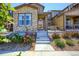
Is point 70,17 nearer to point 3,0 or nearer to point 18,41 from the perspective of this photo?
point 18,41

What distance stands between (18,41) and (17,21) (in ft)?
9.25

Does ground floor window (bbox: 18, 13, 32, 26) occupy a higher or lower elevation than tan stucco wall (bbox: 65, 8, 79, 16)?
lower

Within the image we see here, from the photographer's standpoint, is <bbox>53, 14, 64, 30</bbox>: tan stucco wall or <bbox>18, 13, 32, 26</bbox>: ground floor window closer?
<bbox>18, 13, 32, 26</bbox>: ground floor window

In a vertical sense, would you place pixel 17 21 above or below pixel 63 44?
above

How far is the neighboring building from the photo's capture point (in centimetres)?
1498

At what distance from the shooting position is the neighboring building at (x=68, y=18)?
14977mm

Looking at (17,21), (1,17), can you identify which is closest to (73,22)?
(17,21)

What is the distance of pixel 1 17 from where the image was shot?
11.2 ft

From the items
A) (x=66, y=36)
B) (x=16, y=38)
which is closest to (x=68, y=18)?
(x=66, y=36)

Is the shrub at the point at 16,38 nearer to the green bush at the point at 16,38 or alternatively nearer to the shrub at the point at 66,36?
the green bush at the point at 16,38

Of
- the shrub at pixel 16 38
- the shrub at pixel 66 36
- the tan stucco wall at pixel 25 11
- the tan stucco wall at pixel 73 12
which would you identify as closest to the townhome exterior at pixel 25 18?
the tan stucco wall at pixel 25 11

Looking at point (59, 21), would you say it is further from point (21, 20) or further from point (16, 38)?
point (16, 38)

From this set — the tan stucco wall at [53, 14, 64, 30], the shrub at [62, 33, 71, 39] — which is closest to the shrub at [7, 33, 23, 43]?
the shrub at [62, 33, 71, 39]

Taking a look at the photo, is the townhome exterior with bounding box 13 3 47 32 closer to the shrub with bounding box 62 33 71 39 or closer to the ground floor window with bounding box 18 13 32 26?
the ground floor window with bounding box 18 13 32 26
